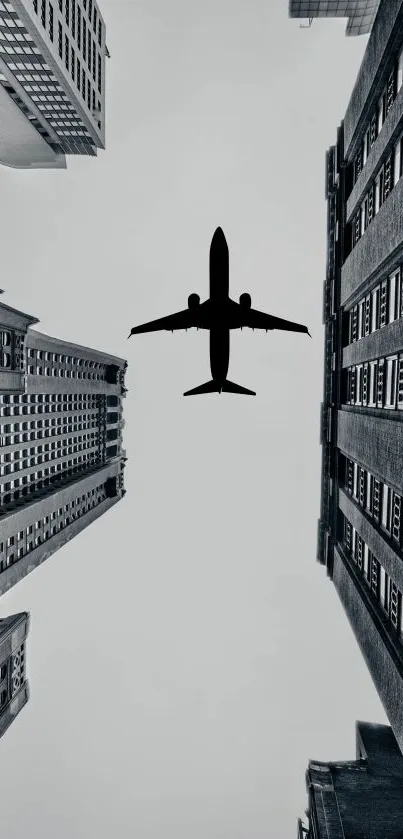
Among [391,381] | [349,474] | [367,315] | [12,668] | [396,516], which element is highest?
[367,315]

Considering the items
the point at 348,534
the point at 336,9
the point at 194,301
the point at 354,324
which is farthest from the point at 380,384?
the point at 336,9

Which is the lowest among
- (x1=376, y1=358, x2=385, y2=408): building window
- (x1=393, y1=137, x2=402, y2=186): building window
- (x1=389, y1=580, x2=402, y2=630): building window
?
(x1=389, y1=580, x2=402, y2=630): building window

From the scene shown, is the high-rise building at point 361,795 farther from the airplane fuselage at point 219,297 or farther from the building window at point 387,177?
the building window at point 387,177

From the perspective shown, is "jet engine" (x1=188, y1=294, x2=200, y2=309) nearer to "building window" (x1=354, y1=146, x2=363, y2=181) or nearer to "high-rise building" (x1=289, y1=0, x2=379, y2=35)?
"building window" (x1=354, y1=146, x2=363, y2=181)

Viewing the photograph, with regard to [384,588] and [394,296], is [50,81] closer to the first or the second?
[394,296]

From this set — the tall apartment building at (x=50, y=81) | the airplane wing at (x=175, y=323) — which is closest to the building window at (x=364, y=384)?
the airplane wing at (x=175, y=323)

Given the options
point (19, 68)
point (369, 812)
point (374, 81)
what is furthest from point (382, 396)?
point (19, 68)

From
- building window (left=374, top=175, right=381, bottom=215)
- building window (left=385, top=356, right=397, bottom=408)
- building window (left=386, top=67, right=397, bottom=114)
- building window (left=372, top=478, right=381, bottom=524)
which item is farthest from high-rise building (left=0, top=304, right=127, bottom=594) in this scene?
building window (left=386, top=67, right=397, bottom=114)
